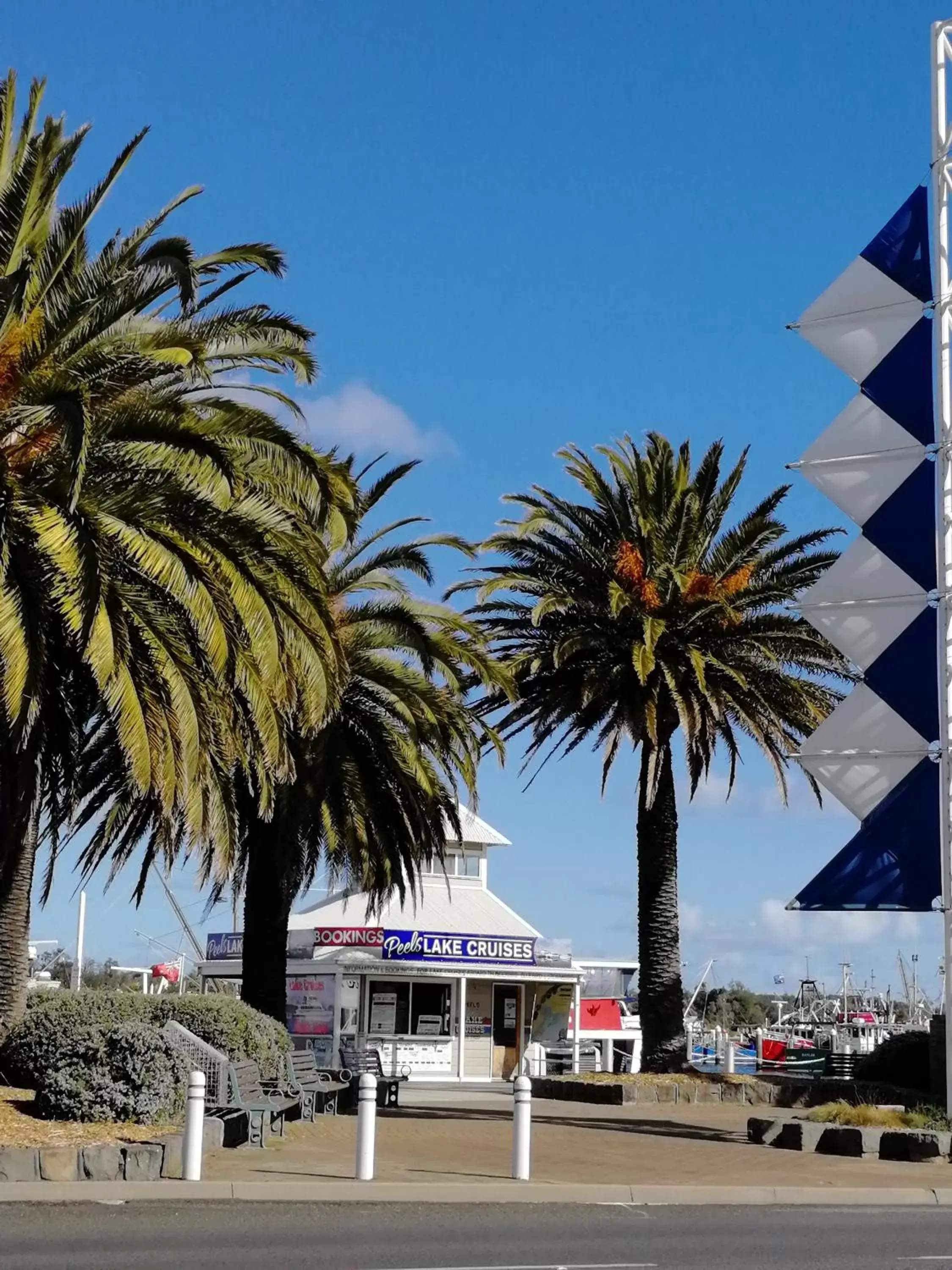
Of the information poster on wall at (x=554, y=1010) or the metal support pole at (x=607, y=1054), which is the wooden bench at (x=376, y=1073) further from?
the metal support pole at (x=607, y=1054)

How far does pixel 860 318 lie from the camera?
2189 cm

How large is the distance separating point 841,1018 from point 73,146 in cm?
9716

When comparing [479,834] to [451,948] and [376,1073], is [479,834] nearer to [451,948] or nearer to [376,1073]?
[451,948]

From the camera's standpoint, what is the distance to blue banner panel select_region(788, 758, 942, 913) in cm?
2045

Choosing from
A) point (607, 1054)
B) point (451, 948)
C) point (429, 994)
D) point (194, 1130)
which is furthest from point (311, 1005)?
point (194, 1130)

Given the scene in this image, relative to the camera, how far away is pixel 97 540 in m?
16.0

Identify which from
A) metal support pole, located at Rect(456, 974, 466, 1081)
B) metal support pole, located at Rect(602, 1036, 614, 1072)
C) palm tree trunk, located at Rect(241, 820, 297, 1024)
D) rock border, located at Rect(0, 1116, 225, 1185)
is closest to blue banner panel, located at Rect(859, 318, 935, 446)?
palm tree trunk, located at Rect(241, 820, 297, 1024)

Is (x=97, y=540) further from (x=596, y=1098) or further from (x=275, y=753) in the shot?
(x=596, y=1098)

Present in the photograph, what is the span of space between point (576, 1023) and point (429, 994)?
379 centimetres

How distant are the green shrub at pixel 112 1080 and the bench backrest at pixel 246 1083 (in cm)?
69

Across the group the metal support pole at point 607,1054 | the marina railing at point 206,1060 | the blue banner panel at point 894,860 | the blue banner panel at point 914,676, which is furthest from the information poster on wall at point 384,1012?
the marina railing at point 206,1060

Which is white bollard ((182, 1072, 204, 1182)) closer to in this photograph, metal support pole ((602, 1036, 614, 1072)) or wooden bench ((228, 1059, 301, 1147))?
wooden bench ((228, 1059, 301, 1147))

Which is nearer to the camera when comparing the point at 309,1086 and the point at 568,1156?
the point at 568,1156

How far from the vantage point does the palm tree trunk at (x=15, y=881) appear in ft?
56.6
